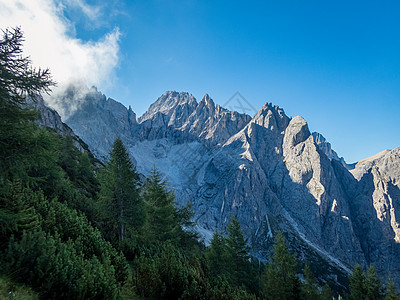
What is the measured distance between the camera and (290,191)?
15512cm

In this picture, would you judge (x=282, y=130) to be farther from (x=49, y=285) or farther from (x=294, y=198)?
(x=49, y=285)

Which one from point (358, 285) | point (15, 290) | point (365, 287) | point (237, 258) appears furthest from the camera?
point (358, 285)

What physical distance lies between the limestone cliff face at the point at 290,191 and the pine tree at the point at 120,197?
97763 millimetres

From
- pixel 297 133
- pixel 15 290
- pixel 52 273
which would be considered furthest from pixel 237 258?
pixel 297 133

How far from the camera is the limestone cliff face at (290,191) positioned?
127m

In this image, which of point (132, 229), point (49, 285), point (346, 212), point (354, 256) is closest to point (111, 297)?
point (49, 285)

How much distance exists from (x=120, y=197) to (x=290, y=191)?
508ft

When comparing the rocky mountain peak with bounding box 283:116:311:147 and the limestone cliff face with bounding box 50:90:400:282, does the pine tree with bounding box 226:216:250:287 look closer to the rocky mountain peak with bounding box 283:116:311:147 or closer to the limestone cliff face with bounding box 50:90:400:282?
the limestone cliff face with bounding box 50:90:400:282

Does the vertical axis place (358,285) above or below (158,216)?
below

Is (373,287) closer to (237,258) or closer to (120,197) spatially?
(237,258)

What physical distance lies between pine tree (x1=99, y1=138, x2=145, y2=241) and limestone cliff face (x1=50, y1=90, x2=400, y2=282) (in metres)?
97.8

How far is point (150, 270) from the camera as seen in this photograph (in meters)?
6.84

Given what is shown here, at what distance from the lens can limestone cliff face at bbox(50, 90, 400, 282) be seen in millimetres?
126625

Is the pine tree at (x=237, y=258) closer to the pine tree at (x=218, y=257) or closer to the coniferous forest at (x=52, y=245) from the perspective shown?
the pine tree at (x=218, y=257)
